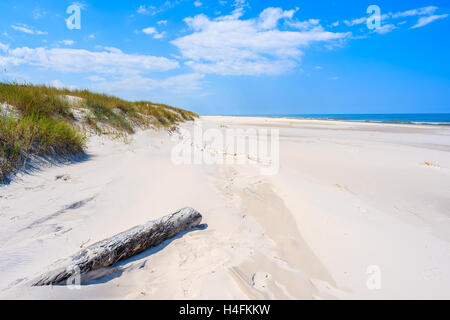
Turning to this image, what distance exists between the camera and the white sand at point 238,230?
5.60ft

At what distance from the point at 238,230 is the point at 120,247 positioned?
134 centimetres

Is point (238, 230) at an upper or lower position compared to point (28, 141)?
lower

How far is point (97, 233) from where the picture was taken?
7.55 feet

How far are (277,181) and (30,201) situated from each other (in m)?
4.07

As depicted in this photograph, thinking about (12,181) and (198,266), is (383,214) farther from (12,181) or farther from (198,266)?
(12,181)

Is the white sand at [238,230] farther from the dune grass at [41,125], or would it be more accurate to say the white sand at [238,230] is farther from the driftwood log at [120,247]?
the dune grass at [41,125]

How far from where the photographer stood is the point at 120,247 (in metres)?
1.86

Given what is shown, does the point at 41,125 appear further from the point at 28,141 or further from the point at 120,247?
the point at 120,247

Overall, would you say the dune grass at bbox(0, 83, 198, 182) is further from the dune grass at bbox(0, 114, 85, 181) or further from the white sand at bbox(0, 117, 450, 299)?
the white sand at bbox(0, 117, 450, 299)

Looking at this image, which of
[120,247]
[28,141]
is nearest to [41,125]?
[28,141]

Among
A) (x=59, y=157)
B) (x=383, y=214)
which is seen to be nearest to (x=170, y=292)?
(x=383, y=214)

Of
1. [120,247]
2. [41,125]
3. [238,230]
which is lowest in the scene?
[238,230]

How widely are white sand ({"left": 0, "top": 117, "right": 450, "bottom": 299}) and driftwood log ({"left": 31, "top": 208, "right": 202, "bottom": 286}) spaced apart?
3.4 inches

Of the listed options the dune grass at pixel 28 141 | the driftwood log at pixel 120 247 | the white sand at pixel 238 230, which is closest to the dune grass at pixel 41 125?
the dune grass at pixel 28 141
